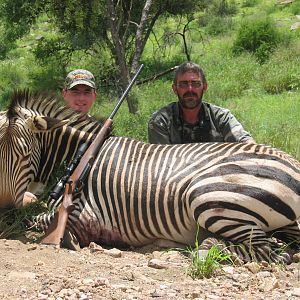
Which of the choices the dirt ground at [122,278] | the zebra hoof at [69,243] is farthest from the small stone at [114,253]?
the zebra hoof at [69,243]

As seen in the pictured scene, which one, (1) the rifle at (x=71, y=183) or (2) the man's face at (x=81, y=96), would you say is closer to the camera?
(1) the rifle at (x=71, y=183)

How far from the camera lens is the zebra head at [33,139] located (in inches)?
163

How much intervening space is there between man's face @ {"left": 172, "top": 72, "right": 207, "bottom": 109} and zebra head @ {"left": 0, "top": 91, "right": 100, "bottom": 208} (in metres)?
1.09

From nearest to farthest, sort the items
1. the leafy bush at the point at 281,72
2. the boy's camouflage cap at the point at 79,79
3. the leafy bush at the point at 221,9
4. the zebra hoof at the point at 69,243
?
1. the zebra hoof at the point at 69,243
2. the boy's camouflage cap at the point at 79,79
3. the leafy bush at the point at 281,72
4. the leafy bush at the point at 221,9

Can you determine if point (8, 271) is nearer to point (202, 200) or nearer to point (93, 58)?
point (202, 200)

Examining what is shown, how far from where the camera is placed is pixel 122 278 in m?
3.11

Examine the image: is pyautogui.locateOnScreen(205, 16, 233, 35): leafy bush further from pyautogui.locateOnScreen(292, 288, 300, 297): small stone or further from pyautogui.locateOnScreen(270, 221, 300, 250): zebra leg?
pyautogui.locateOnScreen(292, 288, 300, 297): small stone

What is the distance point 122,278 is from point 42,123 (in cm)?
159

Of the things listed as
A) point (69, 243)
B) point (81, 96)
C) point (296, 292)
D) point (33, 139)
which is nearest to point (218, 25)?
point (81, 96)

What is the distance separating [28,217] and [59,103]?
0.94 m

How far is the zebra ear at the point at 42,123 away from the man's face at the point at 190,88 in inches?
56.8

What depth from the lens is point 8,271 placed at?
318cm

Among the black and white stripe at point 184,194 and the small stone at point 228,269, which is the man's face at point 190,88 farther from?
the small stone at point 228,269

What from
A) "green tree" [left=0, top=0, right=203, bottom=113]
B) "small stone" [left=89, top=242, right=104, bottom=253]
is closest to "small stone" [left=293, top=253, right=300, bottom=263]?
"small stone" [left=89, top=242, right=104, bottom=253]
